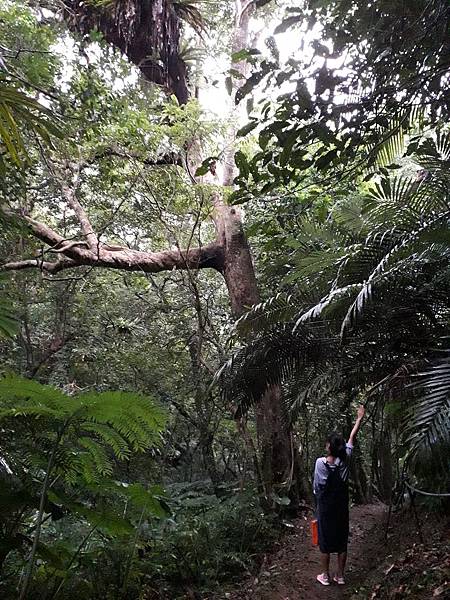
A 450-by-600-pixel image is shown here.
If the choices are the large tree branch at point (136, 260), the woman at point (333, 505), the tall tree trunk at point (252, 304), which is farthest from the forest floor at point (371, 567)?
the large tree branch at point (136, 260)

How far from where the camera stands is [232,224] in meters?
7.77

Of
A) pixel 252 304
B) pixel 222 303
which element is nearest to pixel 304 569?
pixel 252 304

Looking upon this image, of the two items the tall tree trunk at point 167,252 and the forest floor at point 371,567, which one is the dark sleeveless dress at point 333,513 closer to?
the forest floor at point 371,567

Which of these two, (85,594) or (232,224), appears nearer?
(85,594)

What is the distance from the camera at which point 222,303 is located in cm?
943

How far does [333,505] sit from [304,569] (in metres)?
1.08

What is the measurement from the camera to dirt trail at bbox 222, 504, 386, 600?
4.38 meters

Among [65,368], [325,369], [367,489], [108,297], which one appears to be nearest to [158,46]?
[108,297]

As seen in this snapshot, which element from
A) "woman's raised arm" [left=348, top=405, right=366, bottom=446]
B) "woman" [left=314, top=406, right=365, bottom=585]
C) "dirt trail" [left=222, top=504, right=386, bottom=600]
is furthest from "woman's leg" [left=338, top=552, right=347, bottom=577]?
"woman's raised arm" [left=348, top=405, right=366, bottom=446]

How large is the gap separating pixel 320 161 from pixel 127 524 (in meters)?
2.37

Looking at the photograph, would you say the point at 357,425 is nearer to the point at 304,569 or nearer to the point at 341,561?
the point at 341,561

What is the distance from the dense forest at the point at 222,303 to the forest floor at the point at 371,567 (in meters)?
0.03

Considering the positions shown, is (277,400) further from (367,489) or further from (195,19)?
(195,19)

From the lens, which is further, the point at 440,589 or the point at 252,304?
the point at 252,304
